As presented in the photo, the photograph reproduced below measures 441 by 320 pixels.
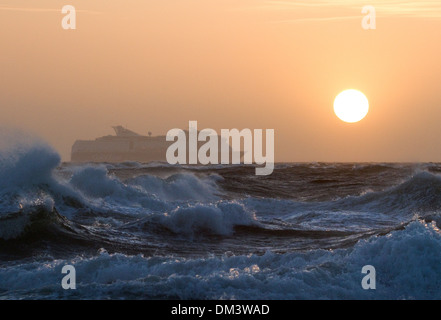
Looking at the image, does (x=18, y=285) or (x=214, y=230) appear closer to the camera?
(x=18, y=285)

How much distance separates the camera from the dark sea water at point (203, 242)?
10.1 m

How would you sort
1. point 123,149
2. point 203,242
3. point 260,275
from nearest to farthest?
point 260,275 < point 203,242 < point 123,149

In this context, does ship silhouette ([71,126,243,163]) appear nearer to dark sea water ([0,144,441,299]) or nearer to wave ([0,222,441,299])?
dark sea water ([0,144,441,299])

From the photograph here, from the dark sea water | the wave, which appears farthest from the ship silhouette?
the wave

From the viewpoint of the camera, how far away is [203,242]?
1692 cm

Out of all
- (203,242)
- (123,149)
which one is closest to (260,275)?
(203,242)

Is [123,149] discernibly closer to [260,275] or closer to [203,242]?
[203,242]

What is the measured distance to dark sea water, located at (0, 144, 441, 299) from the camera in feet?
33.3

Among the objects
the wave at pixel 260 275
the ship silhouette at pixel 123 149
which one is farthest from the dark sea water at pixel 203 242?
the ship silhouette at pixel 123 149

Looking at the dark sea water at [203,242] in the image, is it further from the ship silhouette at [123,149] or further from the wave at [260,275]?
the ship silhouette at [123,149]

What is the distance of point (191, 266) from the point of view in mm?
11398
